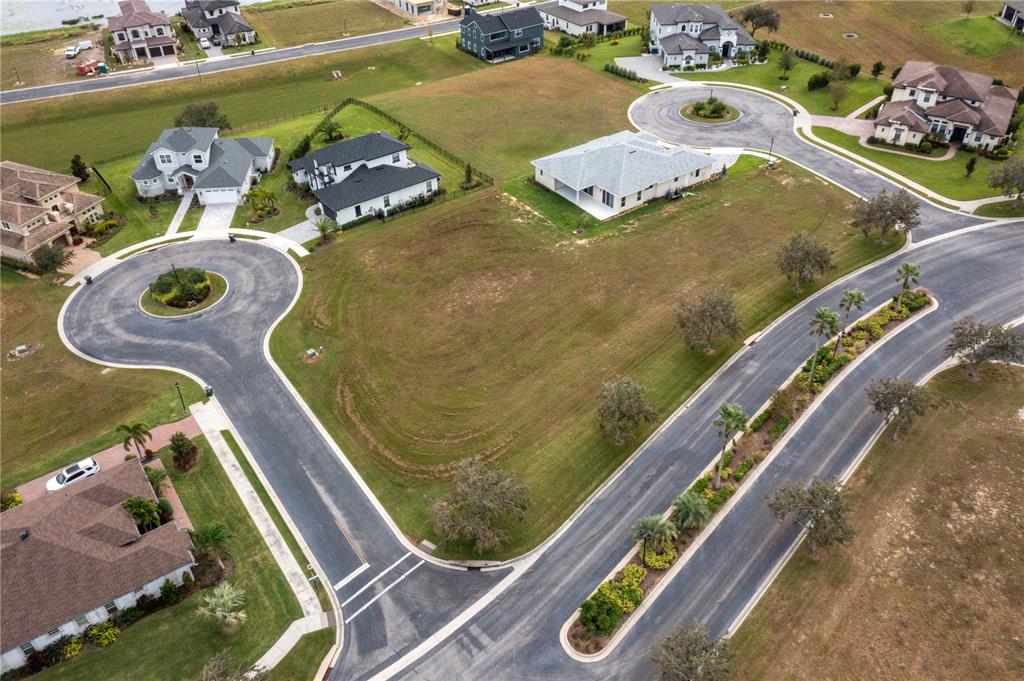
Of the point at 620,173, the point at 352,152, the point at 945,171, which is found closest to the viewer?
the point at 620,173

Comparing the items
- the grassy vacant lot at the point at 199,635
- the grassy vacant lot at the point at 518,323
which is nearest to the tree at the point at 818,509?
the grassy vacant lot at the point at 518,323

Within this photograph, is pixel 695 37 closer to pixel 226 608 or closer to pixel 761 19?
pixel 761 19

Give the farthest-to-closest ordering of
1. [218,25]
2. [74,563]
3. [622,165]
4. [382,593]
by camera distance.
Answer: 1. [218,25]
2. [622,165]
3. [382,593]
4. [74,563]

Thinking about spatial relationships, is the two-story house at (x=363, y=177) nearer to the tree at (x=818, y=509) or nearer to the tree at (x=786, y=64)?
the tree at (x=818, y=509)

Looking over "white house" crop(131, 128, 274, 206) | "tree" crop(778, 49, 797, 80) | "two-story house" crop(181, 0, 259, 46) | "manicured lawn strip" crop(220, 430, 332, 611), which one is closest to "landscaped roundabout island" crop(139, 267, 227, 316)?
"white house" crop(131, 128, 274, 206)

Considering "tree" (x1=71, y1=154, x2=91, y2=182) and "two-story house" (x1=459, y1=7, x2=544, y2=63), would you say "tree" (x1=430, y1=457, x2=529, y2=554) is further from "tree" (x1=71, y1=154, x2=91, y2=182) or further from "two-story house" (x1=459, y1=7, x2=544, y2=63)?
"two-story house" (x1=459, y1=7, x2=544, y2=63)

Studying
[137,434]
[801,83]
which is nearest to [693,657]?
[137,434]

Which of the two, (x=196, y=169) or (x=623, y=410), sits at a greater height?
(x=196, y=169)
